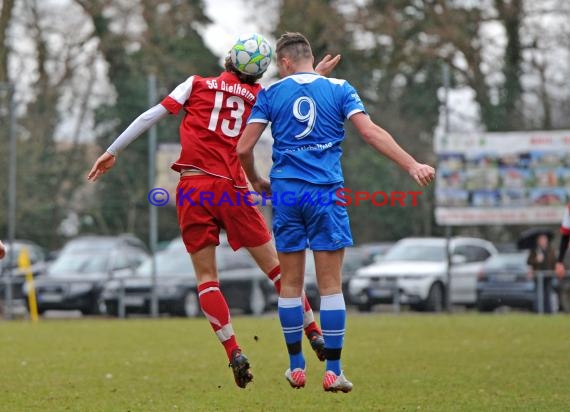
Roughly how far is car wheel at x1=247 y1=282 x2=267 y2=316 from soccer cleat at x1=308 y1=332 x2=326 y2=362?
16552 mm

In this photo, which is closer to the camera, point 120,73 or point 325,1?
point 325,1

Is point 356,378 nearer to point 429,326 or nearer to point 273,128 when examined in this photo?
point 273,128

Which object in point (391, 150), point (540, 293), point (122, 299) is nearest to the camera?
point (391, 150)

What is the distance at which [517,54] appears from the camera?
3281 centimetres

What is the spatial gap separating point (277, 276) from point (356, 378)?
249 centimetres

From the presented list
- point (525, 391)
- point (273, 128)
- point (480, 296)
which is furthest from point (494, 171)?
point (273, 128)

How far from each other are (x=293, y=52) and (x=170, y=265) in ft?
57.2

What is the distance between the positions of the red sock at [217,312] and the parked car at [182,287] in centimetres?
1550

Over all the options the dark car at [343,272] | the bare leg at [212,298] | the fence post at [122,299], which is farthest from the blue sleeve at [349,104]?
the fence post at [122,299]

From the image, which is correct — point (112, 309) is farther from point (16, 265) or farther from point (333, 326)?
point (333, 326)

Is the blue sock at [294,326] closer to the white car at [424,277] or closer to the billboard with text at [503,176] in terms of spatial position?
the billboard with text at [503,176]

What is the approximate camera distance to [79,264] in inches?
1062

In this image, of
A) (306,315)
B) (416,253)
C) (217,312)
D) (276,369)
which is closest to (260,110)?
(217,312)

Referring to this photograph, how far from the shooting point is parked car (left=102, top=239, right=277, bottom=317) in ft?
80.0
